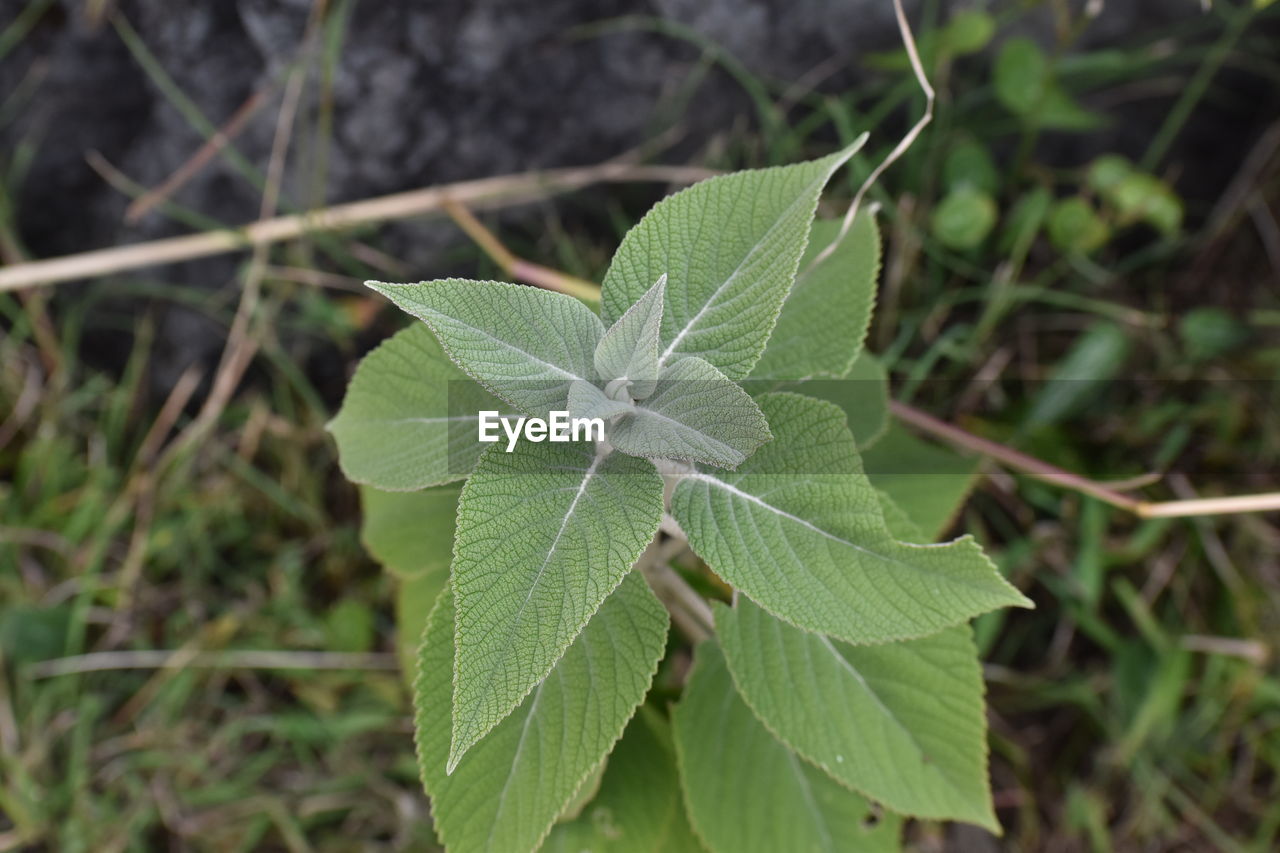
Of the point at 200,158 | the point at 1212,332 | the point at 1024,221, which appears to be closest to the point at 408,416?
the point at 200,158

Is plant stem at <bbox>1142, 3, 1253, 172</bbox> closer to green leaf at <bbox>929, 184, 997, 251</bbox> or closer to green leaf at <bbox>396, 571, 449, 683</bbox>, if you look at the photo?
green leaf at <bbox>929, 184, 997, 251</bbox>

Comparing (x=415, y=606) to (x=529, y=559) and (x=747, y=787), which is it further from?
(x=529, y=559)

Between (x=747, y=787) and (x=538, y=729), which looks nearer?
(x=538, y=729)

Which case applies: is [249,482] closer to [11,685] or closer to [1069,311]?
[11,685]

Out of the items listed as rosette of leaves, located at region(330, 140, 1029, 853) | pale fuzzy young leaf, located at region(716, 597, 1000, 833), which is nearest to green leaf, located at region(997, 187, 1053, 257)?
rosette of leaves, located at region(330, 140, 1029, 853)

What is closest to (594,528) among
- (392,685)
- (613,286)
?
(613,286)

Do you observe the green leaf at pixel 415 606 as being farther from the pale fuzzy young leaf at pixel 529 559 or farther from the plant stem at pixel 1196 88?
the plant stem at pixel 1196 88

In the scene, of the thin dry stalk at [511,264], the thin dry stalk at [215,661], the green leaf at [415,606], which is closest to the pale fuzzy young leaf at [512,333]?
the green leaf at [415,606]
